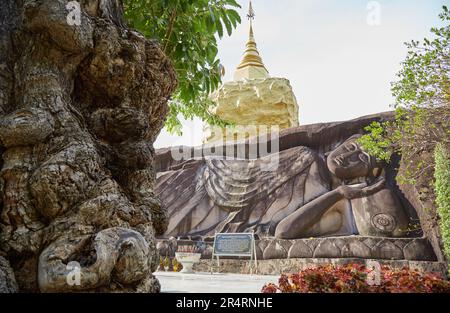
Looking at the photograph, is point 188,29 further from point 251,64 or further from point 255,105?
point 251,64

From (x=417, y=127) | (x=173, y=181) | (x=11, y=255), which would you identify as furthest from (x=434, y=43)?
(x=173, y=181)

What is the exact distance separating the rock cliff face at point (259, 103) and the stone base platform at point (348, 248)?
9.17 metres

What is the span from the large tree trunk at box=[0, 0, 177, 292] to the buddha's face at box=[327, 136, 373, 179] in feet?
21.8

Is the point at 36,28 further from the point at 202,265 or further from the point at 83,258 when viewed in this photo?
the point at 202,265

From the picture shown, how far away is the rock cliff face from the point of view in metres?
16.3

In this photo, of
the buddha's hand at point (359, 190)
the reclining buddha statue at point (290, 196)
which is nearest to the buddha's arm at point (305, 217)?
the reclining buddha statue at point (290, 196)

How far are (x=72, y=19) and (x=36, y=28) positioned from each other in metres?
0.20

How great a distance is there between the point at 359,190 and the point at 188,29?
5.99m

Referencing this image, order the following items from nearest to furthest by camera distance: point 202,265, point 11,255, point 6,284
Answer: point 6,284 → point 11,255 → point 202,265

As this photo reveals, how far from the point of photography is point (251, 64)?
18.6 m

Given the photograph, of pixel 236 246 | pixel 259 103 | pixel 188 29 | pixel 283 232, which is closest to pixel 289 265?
pixel 283 232

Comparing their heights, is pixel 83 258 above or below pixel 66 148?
below

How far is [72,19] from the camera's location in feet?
6.34

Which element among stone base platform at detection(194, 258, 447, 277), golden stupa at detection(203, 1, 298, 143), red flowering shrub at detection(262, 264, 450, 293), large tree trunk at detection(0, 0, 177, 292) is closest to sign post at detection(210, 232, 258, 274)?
stone base platform at detection(194, 258, 447, 277)
